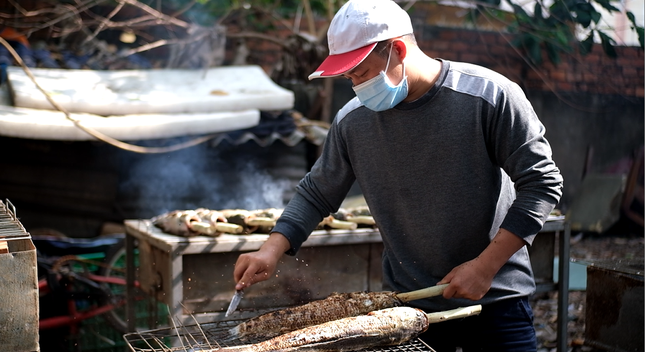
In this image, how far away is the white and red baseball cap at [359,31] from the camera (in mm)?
2656

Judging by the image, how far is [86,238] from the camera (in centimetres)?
735

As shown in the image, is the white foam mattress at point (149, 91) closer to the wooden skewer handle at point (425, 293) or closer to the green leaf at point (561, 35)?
the green leaf at point (561, 35)

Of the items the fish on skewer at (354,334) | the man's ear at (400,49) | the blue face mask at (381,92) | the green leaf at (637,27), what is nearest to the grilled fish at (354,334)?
the fish on skewer at (354,334)

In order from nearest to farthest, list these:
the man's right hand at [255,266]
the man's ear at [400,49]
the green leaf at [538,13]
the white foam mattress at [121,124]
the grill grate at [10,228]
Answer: the grill grate at [10,228]
the man's ear at [400,49]
the man's right hand at [255,266]
the white foam mattress at [121,124]
the green leaf at [538,13]

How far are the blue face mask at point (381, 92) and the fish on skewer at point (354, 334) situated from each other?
3.11ft

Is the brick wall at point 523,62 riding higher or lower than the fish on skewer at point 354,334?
higher

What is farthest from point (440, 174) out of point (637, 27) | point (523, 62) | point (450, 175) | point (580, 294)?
point (523, 62)

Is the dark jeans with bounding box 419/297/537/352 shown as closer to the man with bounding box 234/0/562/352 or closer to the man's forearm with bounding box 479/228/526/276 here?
the man with bounding box 234/0/562/352

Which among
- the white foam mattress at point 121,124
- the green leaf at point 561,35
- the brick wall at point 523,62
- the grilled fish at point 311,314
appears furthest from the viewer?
the brick wall at point 523,62

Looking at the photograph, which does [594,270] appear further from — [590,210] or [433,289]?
[590,210]

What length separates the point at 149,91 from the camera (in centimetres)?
761

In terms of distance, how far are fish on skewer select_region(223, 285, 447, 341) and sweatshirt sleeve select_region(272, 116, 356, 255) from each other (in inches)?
22.0

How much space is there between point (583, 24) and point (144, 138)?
4.75 metres

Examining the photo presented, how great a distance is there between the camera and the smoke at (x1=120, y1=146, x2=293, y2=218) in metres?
7.31
